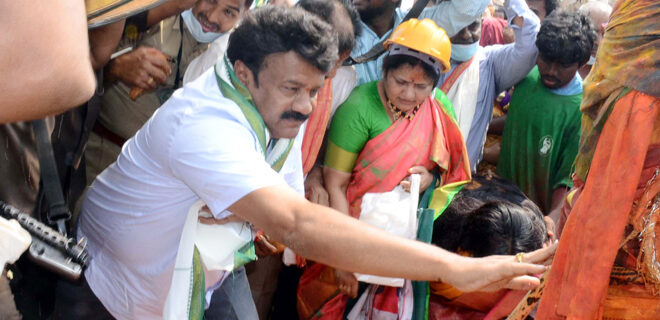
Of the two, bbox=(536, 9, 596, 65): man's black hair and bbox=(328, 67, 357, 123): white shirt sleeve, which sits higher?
bbox=(536, 9, 596, 65): man's black hair

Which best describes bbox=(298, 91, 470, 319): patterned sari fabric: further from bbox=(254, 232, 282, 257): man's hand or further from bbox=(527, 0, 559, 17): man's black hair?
bbox=(527, 0, 559, 17): man's black hair

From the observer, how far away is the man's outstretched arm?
1.74 meters

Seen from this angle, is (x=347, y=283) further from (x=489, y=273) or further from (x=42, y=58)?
(x=42, y=58)

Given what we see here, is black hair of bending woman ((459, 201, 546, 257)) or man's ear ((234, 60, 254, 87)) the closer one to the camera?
man's ear ((234, 60, 254, 87))

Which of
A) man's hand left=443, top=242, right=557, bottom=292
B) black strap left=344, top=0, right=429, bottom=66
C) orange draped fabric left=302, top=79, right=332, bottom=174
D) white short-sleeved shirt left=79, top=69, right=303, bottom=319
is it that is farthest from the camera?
black strap left=344, top=0, right=429, bottom=66

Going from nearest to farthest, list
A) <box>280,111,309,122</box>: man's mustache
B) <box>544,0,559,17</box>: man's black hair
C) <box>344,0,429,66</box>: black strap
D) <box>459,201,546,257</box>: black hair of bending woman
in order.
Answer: <box>280,111,309,122</box>: man's mustache → <box>459,201,546,257</box>: black hair of bending woman → <box>344,0,429,66</box>: black strap → <box>544,0,559,17</box>: man's black hair

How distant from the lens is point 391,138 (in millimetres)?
3064

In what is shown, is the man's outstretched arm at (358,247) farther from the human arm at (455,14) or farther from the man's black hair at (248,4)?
the human arm at (455,14)

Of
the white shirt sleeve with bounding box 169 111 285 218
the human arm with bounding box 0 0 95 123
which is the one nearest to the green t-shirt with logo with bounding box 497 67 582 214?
the white shirt sleeve with bounding box 169 111 285 218

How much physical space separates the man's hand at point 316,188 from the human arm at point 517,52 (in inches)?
45.0

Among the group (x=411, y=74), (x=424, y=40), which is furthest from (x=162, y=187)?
(x=424, y=40)

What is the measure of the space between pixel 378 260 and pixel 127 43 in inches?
57.2

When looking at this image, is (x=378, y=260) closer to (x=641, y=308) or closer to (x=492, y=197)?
(x=641, y=308)

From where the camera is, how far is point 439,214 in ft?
9.74
